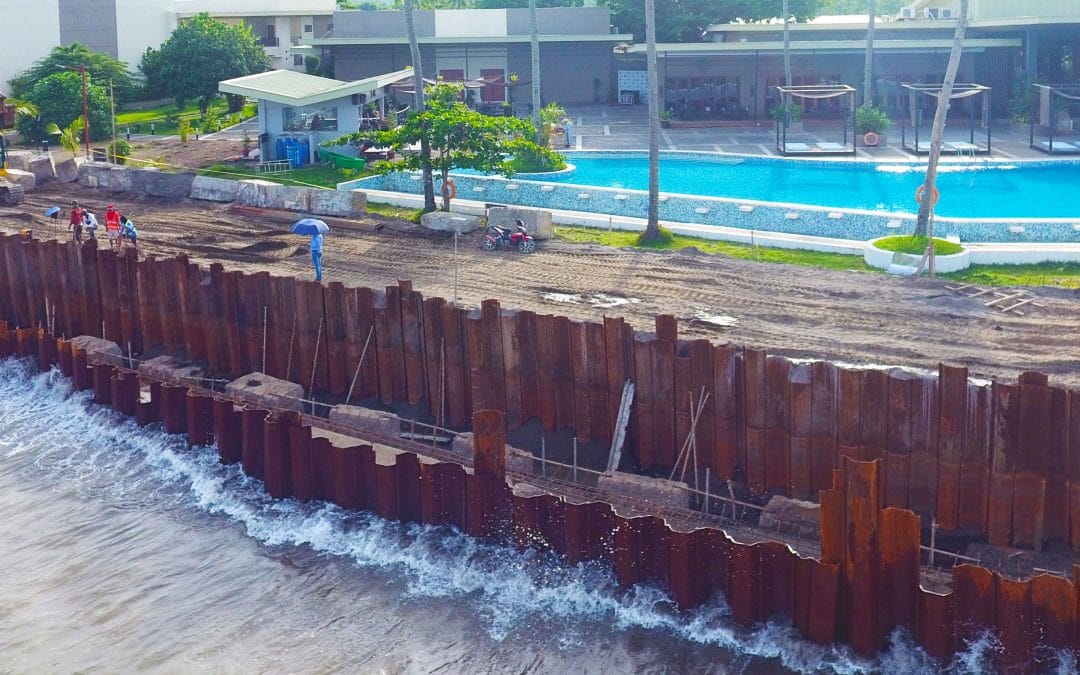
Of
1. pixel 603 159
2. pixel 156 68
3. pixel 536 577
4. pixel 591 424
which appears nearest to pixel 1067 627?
pixel 536 577

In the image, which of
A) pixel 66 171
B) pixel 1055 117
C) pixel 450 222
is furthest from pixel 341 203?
pixel 1055 117

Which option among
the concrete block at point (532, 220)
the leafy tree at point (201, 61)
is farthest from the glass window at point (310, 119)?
the leafy tree at point (201, 61)

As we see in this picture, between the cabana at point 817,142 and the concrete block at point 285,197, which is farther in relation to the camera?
the cabana at point 817,142

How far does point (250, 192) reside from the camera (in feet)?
112

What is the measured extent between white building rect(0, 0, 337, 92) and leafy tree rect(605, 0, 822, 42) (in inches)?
656

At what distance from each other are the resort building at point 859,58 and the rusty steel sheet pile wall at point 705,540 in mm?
36301

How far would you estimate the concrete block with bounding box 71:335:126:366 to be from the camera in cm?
2272

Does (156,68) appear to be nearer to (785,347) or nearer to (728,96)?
(728,96)

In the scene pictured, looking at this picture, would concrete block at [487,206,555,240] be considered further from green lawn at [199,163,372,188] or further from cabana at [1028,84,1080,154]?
cabana at [1028,84,1080,154]

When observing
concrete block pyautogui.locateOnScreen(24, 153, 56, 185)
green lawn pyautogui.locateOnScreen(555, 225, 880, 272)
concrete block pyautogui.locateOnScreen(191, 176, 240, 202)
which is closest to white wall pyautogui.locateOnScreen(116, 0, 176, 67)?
concrete block pyautogui.locateOnScreen(24, 153, 56, 185)

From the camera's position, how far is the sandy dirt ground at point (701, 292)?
64.7ft

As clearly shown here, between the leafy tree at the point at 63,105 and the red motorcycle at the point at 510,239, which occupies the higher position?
the leafy tree at the point at 63,105

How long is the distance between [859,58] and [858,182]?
1415 centimetres

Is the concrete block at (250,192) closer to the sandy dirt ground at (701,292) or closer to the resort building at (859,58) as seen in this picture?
the sandy dirt ground at (701,292)
